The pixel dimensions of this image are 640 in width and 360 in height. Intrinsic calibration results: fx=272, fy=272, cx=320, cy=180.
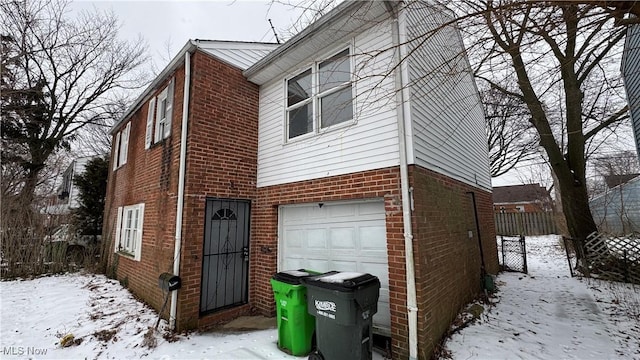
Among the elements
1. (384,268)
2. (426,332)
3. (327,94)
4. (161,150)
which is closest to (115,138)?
(161,150)

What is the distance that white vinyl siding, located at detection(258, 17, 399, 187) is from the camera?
165 inches

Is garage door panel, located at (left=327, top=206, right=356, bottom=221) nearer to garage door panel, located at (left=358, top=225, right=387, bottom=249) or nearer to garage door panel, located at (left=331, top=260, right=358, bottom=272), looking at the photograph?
garage door panel, located at (left=358, top=225, right=387, bottom=249)

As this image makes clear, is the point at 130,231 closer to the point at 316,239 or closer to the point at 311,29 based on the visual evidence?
the point at 316,239

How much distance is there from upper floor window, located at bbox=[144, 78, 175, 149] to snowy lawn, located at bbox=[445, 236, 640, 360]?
7126mm

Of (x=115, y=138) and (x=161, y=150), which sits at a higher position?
(x=115, y=138)

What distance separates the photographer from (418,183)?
3.99m

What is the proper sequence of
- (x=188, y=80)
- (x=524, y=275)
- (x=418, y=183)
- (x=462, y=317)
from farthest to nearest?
(x=524, y=275), (x=188, y=80), (x=462, y=317), (x=418, y=183)

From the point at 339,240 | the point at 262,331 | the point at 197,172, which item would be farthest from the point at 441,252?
the point at 197,172

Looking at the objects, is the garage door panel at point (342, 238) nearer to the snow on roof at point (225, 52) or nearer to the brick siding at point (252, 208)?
the brick siding at point (252, 208)

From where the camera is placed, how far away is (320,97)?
5.35 metres

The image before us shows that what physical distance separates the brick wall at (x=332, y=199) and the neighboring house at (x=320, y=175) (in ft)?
0.07

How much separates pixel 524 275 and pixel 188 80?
11.0m

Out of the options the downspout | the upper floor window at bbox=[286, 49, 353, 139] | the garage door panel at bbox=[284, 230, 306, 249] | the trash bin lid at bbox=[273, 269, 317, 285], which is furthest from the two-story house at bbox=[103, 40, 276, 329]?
the downspout

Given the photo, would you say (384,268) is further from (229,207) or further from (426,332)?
(229,207)
